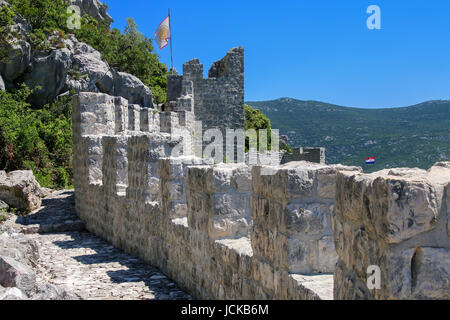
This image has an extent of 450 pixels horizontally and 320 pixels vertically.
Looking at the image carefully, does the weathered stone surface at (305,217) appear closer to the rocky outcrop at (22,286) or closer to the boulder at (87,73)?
the rocky outcrop at (22,286)

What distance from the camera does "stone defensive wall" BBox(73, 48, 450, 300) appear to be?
1.72m

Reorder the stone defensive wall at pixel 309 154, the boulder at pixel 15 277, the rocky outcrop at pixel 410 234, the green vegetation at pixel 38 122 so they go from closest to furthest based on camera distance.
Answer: the rocky outcrop at pixel 410 234 → the boulder at pixel 15 277 → the green vegetation at pixel 38 122 → the stone defensive wall at pixel 309 154

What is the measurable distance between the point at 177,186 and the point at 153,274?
3.80ft

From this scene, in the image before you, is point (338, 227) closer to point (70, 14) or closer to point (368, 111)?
point (70, 14)

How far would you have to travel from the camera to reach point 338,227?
2334 millimetres

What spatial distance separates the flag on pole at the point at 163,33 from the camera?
21.9 metres

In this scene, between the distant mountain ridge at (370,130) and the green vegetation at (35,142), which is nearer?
the green vegetation at (35,142)

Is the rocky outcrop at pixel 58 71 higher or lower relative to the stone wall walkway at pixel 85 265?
higher

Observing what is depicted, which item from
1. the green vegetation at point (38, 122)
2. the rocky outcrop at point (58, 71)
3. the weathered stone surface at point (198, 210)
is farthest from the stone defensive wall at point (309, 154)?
the weathered stone surface at point (198, 210)

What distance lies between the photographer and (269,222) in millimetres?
3217

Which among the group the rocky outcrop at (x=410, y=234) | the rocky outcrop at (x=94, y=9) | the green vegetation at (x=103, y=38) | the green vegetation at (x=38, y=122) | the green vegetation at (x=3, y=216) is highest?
the rocky outcrop at (x=94, y=9)

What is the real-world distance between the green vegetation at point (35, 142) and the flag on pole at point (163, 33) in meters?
8.88

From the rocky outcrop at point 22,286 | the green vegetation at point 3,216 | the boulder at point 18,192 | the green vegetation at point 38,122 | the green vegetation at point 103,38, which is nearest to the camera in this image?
the rocky outcrop at point 22,286
